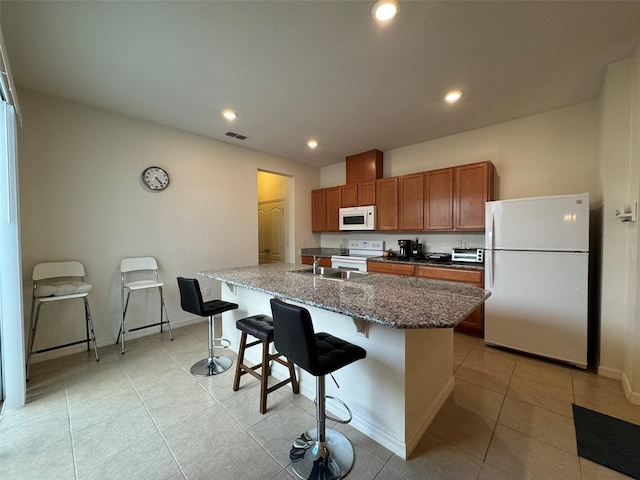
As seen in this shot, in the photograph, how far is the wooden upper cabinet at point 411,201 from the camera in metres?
3.71

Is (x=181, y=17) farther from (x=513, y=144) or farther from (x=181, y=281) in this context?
(x=513, y=144)

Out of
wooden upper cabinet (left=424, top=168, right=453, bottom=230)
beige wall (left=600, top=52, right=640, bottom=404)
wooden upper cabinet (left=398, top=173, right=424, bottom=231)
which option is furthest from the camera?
wooden upper cabinet (left=398, top=173, right=424, bottom=231)

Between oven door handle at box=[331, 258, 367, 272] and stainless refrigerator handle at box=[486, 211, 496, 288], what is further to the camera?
oven door handle at box=[331, 258, 367, 272]

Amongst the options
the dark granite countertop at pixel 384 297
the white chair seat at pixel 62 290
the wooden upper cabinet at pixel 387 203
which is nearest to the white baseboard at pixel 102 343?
the white chair seat at pixel 62 290

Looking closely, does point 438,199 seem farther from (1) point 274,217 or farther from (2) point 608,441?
(1) point 274,217

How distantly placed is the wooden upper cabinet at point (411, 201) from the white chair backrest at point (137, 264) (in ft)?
11.5

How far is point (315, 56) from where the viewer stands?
6.56 ft

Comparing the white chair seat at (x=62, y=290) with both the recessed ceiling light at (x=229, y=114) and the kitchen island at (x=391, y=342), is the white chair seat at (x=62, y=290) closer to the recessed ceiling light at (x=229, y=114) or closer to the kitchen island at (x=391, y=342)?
the kitchen island at (x=391, y=342)

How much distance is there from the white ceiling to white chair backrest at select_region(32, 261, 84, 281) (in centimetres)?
173

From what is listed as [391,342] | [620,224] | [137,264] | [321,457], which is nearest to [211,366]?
[321,457]

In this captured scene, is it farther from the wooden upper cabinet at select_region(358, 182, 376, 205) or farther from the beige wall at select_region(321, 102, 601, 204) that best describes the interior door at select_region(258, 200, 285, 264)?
the beige wall at select_region(321, 102, 601, 204)

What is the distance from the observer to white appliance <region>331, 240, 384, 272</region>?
413 centimetres

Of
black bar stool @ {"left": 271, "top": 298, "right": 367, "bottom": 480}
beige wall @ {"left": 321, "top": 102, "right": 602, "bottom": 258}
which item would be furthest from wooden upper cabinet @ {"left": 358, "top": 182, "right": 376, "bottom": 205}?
black bar stool @ {"left": 271, "top": 298, "right": 367, "bottom": 480}

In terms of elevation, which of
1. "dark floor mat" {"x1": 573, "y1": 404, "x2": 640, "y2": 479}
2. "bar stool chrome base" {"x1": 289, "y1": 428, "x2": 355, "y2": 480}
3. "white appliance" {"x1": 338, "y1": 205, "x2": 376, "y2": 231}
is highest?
"white appliance" {"x1": 338, "y1": 205, "x2": 376, "y2": 231}
